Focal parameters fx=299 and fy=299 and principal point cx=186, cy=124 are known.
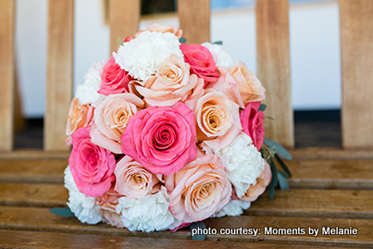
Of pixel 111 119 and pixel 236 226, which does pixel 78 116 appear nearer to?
pixel 111 119

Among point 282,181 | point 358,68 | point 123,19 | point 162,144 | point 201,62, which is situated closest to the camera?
point 162,144

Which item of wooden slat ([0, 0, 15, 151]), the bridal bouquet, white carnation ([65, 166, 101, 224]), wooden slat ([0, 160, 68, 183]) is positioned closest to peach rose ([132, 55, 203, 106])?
the bridal bouquet

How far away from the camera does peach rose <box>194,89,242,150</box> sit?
0.50m

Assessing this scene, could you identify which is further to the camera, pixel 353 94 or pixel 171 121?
pixel 353 94

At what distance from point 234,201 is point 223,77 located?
243 millimetres

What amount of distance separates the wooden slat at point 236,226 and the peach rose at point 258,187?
4 cm

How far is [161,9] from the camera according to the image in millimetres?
2918

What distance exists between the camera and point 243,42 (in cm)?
278

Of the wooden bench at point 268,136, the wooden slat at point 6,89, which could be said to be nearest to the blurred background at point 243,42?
the wooden slat at point 6,89

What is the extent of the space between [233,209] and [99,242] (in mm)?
258

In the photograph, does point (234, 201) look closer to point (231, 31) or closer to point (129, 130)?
point (129, 130)

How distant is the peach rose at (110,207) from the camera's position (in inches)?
21.1

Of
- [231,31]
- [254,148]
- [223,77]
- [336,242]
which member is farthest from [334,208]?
[231,31]

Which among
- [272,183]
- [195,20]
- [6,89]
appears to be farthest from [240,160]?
[6,89]
